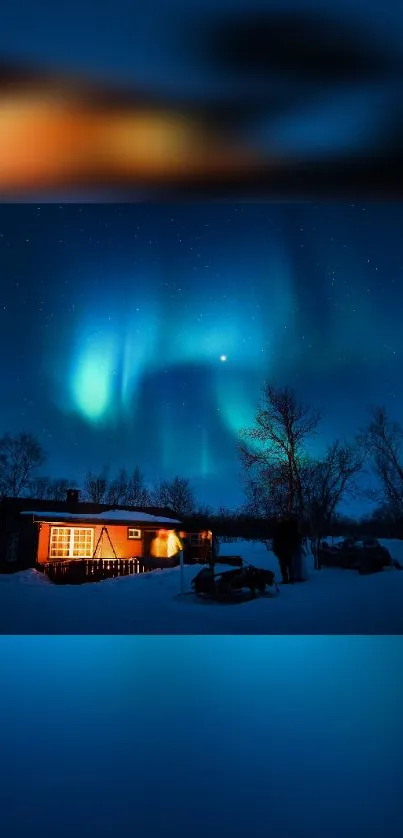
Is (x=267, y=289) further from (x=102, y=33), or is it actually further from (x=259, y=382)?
(x=102, y=33)

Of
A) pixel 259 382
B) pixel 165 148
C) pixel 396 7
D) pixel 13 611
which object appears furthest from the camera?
pixel 259 382

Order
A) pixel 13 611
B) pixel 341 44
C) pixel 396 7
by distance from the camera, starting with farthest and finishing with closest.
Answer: pixel 13 611, pixel 341 44, pixel 396 7

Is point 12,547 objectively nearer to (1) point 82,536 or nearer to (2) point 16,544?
(2) point 16,544

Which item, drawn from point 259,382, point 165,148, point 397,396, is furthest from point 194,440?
point 165,148

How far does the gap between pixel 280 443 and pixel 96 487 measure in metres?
1.80

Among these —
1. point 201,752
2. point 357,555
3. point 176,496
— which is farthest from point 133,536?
point 201,752

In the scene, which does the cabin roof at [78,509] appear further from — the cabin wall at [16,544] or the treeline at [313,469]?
the treeline at [313,469]

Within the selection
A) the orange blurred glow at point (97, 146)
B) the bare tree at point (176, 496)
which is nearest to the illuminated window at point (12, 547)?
the bare tree at point (176, 496)

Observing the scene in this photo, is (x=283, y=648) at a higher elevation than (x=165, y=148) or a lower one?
lower

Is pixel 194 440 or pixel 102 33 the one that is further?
pixel 194 440

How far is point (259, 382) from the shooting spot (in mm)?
6000

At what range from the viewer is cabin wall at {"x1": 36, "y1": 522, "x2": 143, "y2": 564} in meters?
5.63

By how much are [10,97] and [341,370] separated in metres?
3.98

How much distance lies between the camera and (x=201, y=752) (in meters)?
1.61
